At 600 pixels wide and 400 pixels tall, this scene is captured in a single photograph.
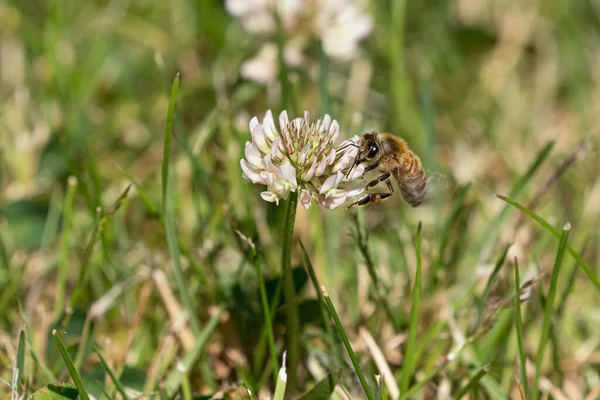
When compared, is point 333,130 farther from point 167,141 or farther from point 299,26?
point 299,26

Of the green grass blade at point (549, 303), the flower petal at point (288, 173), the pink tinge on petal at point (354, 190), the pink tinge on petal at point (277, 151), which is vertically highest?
the pink tinge on petal at point (277, 151)

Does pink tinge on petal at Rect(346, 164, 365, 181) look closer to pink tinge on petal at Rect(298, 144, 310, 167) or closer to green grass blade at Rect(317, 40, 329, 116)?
pink tinge on petal at Rect(298, 144, 310, 167)

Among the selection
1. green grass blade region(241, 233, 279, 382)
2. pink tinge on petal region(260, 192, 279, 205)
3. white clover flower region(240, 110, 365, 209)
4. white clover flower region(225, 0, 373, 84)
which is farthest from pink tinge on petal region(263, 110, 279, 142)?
white clover flower region(225, 0, 373, 84)

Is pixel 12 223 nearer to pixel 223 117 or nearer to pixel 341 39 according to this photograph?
pixel 223 117

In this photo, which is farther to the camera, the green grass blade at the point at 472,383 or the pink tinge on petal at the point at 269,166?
the green grass blade at the point at 472,383

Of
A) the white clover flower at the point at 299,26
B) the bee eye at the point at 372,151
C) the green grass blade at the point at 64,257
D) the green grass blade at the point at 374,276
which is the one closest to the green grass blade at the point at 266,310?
the green grass blade at the point at 374,276

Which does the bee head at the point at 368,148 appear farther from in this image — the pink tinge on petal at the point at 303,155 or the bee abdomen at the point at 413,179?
the pink tinge on petal at the point at 303,155

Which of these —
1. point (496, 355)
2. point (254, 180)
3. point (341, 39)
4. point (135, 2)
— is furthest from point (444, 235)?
point (135, 2)
